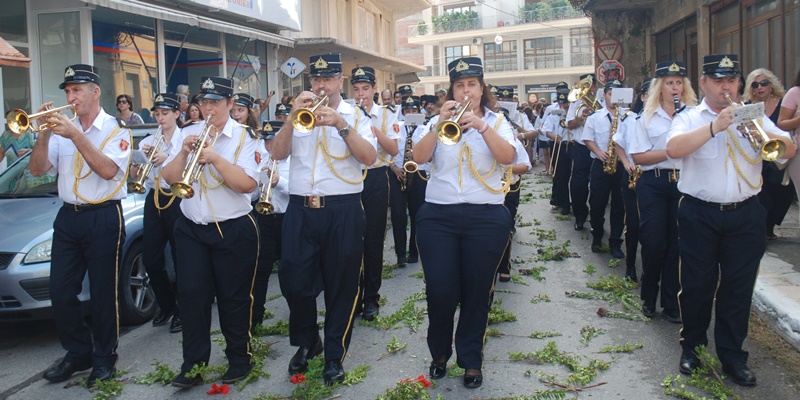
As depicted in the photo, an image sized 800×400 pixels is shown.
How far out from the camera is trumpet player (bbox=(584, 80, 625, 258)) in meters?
8.80

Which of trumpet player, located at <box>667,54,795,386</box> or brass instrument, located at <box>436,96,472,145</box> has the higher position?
brass instrument, located at <box>436,96,472,145</box>

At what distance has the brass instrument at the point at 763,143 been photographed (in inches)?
174

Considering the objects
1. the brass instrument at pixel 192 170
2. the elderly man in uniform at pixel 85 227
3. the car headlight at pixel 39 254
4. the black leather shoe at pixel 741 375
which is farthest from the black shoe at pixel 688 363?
the car headlight at pixel 39 254

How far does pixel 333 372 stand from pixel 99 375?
1.66 meters

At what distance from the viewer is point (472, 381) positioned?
481 centimetres

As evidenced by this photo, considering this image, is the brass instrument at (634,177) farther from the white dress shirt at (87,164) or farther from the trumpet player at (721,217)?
the white dress shirt at (87,164)

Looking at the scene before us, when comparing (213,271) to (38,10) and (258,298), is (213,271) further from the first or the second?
(38,10)

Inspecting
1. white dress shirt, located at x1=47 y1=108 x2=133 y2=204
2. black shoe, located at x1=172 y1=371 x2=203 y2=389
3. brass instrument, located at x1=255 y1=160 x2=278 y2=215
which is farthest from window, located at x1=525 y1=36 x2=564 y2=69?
black shoe, located at x1=172 y1=371 x2=203 y2=389

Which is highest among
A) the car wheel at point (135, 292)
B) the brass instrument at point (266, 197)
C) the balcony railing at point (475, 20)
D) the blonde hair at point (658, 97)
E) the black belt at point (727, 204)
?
the balcony railing at point (475, 20)

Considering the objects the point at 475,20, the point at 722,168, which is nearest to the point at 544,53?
the point at 475,20

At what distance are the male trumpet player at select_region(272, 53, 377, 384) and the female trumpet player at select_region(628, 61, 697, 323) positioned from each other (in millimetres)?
2575

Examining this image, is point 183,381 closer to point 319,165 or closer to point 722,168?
point 319,165

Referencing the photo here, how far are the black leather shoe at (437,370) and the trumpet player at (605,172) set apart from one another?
14.8 feet

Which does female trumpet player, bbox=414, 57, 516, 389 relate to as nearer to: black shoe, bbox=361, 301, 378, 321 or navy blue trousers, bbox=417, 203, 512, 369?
navy blue trousers, bbox=417, 203, 512, 369
